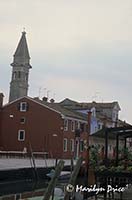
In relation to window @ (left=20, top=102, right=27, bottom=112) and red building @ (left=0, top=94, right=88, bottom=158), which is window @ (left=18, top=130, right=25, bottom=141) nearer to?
red building @ (left=0, top=94, right=88, bottom=158)

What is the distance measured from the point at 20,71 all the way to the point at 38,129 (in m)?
39.0

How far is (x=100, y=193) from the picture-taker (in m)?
11.7

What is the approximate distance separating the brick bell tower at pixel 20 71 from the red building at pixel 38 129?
3112cm

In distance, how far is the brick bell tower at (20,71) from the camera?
84625 mm

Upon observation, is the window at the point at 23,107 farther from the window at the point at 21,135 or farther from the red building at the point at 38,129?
the window at the point at 21,135

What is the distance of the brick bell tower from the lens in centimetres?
8462

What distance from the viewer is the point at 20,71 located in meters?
87.5

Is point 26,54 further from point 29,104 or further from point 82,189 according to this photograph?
point 82,189

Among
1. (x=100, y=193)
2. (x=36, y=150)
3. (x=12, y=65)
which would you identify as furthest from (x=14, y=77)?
(x=100, y=193)

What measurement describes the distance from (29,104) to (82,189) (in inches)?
1595

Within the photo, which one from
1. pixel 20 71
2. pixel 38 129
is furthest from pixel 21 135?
pixel 20 71

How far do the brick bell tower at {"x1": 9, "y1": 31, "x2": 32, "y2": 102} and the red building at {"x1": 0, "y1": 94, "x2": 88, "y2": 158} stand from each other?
31116 millimetres

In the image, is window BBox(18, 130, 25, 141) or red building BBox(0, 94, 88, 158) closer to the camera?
red building BBox(0, 94, 88, 158)

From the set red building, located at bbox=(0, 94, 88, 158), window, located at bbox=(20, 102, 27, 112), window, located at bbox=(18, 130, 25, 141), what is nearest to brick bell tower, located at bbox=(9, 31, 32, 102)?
red building, located at bbox=(0, 94, 88, 158)
